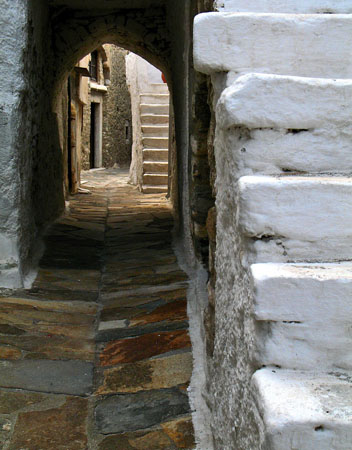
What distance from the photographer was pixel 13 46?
10.3 feet

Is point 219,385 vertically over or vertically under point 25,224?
under

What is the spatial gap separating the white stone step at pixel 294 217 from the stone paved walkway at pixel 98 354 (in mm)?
928

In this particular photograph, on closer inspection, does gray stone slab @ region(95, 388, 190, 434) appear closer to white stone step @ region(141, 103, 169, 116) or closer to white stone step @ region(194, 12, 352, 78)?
white stone step @ region(194, 12, 352, 78)

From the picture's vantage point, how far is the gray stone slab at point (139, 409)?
1938 mm

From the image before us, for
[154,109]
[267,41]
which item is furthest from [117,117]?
[267,41]

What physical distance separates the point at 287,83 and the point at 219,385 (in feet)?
3.09

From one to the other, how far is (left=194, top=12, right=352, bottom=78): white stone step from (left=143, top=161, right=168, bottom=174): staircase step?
6.85 m

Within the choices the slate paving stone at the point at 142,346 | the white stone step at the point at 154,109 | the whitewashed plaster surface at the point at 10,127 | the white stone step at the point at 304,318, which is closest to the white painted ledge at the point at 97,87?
the white stone step at the point at 154,109

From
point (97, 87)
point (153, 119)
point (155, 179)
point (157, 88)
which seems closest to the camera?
point (155, 179)

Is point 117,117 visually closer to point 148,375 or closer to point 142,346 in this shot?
point 142,346

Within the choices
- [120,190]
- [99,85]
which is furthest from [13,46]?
[99,85]

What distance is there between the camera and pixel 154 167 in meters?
8.38

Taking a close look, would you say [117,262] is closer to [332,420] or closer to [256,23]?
[256,23]

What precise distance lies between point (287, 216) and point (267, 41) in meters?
0.58
